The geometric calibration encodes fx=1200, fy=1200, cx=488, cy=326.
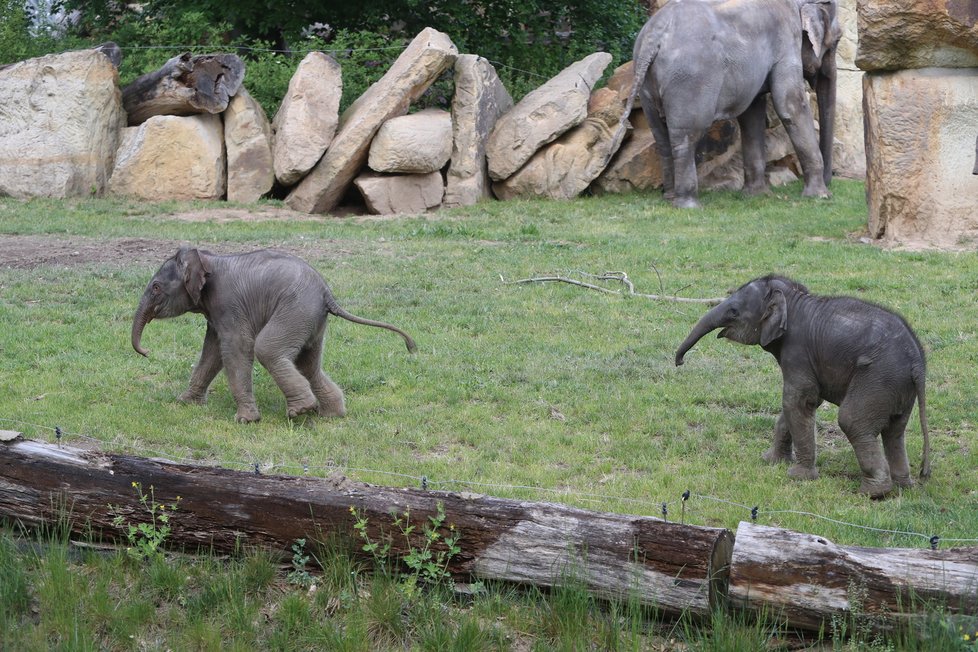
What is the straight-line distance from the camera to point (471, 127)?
1788 cm

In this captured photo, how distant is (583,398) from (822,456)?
6.05 ft

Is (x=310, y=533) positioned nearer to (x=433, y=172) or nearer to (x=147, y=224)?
(x=147, y=224)

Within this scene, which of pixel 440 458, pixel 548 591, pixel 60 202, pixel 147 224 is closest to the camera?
pixel 548 591

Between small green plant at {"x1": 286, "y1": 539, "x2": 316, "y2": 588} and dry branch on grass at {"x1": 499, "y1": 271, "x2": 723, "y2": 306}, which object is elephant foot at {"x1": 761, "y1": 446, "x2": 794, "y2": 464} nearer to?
small green plant at {"x1": 286, "y1": 539, "x2": 316, "y2": 588}

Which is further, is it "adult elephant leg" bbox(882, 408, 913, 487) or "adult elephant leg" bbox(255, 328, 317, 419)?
"adult elephant leg" bbox(255, 328, 317, 419)

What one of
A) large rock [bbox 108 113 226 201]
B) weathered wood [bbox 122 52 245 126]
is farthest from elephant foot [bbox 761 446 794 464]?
weathered wood [bbox 122 52 245 126]

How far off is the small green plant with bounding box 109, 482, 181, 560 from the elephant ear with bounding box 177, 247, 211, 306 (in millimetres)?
2461

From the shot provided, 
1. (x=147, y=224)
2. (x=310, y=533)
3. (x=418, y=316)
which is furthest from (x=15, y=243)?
(x=310, y=533)

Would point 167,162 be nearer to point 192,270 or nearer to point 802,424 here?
point 192,270

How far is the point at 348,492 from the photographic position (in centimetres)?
585

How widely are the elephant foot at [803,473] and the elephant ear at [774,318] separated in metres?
0.81

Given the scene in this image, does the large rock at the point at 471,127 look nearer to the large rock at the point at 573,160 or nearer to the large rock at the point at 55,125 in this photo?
the large rock at the point at 573,160

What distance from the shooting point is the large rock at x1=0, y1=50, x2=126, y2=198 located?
55.9 feet

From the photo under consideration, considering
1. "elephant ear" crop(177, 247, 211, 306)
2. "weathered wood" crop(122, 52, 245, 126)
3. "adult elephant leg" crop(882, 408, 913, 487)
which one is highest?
"weathered wood" crop(122, 52, 245, 126)
